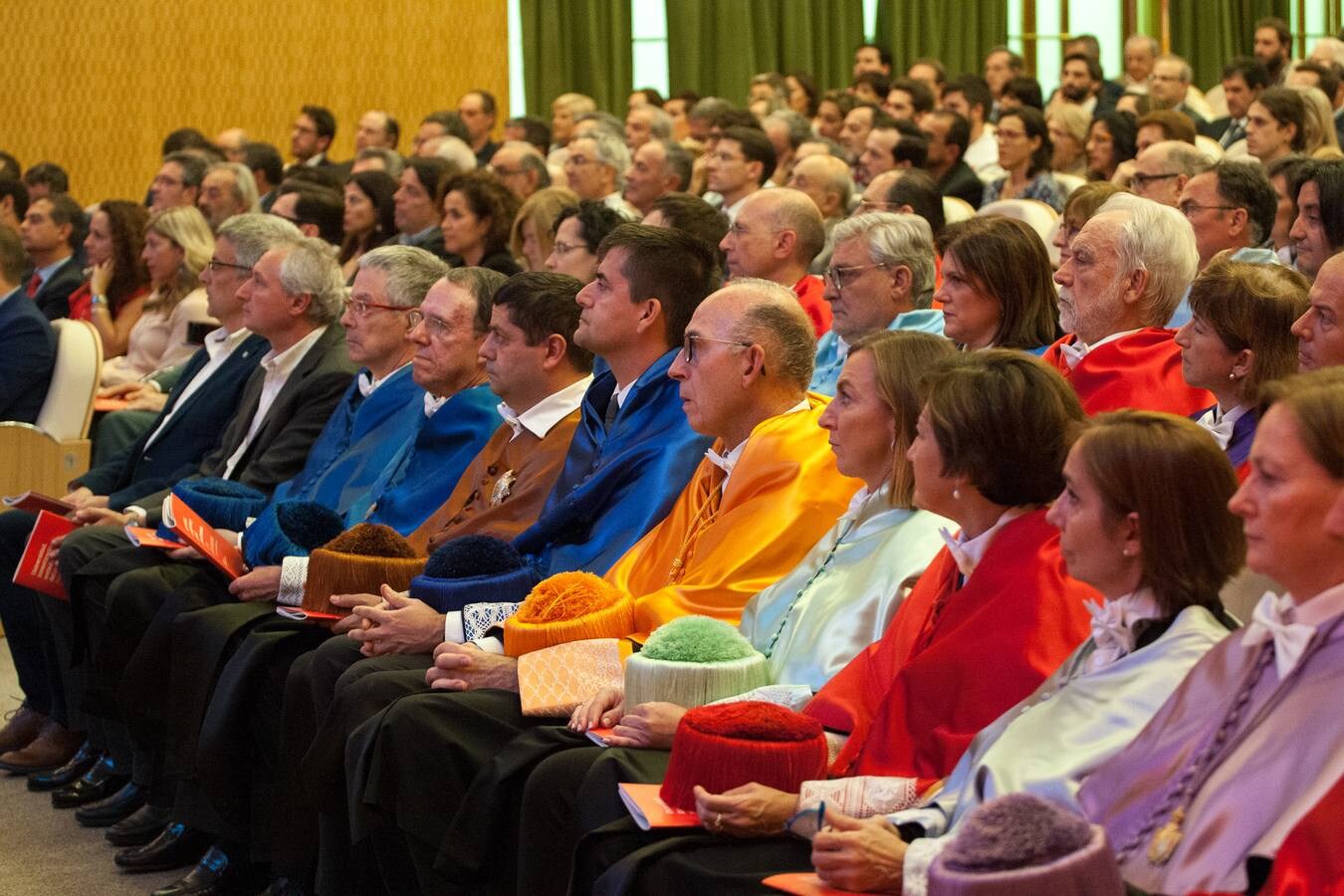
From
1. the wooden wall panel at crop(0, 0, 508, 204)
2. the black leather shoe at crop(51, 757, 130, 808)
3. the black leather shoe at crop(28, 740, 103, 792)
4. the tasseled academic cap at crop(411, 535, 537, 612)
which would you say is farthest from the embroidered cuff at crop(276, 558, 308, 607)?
the wooden wall panel at crop(0, 0, 508, 204)

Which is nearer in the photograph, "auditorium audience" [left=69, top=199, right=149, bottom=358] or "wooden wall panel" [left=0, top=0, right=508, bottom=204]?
"auditorium audience" [left=69, top=199, right=149, bottom=358]

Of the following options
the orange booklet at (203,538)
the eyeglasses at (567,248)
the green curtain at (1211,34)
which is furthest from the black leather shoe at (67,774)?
the green curtain at (1211,34)

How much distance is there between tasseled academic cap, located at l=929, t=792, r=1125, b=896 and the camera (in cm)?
190

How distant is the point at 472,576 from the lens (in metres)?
3.79

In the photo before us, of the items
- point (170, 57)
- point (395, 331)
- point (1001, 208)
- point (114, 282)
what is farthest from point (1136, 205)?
point (170, 57)

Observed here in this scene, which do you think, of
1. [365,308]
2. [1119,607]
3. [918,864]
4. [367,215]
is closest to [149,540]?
[365,308]

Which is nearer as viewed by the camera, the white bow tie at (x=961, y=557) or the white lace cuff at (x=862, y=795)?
the white lace cuff at (x=862, y=795)

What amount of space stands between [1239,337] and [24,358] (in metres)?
4.30

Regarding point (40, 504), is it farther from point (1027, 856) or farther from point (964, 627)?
point (1027, 856)

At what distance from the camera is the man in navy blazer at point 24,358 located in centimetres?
614

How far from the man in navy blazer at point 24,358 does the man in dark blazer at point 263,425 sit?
96 cm

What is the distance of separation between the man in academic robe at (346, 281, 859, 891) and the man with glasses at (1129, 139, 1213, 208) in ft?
8.34

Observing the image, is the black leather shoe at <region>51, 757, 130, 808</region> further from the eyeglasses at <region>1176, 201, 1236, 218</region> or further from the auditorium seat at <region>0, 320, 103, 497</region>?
the eyeglasses at <region>1176, 201, 1236, 218</region>

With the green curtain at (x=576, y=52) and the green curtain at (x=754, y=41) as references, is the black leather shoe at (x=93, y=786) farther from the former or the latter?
the green curtain at (x=754, y=41)
